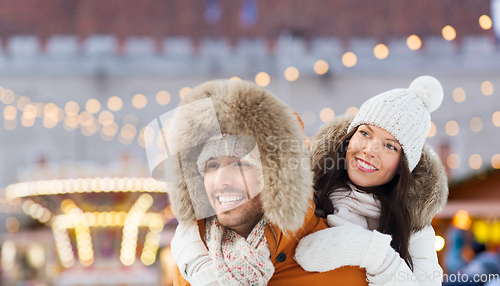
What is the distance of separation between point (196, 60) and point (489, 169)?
6.08 metres

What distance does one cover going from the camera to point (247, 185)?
1237mm

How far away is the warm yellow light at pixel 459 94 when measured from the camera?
28.9ft

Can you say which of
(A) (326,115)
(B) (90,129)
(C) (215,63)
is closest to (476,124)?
(A) (326,115)

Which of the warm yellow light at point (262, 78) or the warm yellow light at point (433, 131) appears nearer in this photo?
the warm yellow light at point (433, 131)

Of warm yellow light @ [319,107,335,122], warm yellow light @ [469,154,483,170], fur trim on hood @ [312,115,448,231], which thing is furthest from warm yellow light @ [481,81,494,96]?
fur trim on hood @ [312,115,448,231]

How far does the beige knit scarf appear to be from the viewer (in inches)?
46.2

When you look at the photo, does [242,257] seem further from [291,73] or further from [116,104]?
[116,104]

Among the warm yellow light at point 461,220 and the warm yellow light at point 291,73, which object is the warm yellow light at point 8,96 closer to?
the warm yellow light at point 291,73

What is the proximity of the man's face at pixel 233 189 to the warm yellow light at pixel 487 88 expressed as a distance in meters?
8.98

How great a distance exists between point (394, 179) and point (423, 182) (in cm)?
10

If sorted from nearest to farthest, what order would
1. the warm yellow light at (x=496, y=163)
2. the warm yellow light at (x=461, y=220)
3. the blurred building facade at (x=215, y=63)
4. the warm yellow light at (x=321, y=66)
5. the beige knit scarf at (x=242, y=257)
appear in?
1. the beige knit scarf at (x=242, y=257)
2. the warm yellow light at (x=461, y=220)
3. the warm yellow light at (x=496, y=163)
4. the blurred building facade at (x=215, y=63)
5. the warm yellow light at (x=321, y=66)

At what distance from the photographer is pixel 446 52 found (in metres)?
8.57

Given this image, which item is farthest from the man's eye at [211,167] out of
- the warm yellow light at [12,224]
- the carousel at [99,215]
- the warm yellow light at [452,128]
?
the warm yellow light at [12,224]

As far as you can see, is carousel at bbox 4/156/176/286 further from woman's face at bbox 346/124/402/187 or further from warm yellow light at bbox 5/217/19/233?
warm yellow light at bbox 5/217/19/233
